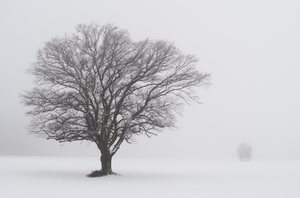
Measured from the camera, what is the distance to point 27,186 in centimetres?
2338

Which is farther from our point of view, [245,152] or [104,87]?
[245,152]

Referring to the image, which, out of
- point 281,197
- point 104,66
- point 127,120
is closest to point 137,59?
point 104,66

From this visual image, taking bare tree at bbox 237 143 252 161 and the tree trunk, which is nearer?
the tree trunk

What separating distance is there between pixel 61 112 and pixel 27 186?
10.6 metres

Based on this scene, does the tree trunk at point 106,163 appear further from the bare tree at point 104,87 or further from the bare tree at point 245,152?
the bare tree at point 245,152

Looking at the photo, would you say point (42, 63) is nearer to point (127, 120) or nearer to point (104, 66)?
point (104, 66)

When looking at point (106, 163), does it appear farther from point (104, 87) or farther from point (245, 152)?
point (245, 152)

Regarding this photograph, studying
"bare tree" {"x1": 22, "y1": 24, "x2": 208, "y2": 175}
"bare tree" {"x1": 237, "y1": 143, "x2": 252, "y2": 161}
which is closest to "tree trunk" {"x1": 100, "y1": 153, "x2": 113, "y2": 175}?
"bare tree" {"x1": 22, "y1": 24, "x2": 208, "y2": 175}

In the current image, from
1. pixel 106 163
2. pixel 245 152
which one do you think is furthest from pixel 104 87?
pixel 245 152

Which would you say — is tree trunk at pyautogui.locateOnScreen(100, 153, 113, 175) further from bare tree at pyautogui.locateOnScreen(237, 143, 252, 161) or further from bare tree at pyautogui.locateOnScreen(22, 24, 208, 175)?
bare tree at pyautogui.locateOnScreen(237, 143, 252, 161)

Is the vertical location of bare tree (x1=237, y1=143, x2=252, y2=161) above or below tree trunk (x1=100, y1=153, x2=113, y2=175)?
above

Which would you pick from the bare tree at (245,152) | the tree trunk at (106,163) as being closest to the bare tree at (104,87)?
the tree trunk at (106,163)

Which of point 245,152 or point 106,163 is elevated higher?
point 245,152

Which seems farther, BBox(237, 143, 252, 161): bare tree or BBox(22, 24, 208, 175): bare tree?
BBox(237, 143, 252, 161): bare tree
